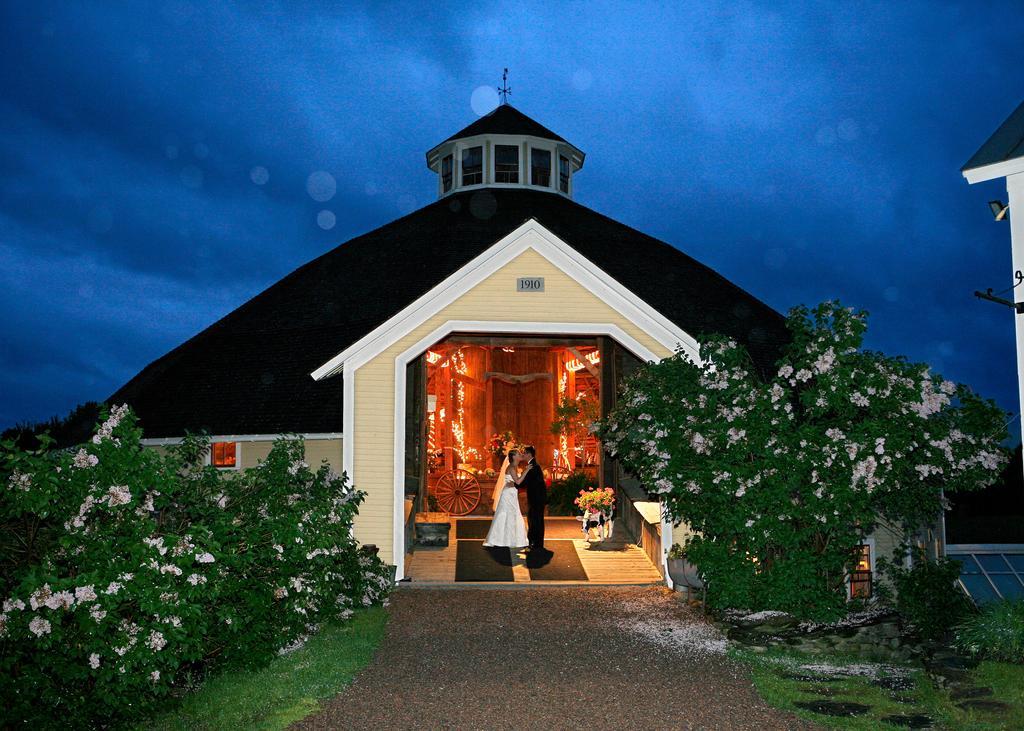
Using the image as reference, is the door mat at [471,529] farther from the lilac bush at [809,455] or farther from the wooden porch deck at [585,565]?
the lilac bush at [809,455]

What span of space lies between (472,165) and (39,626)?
24.5 m

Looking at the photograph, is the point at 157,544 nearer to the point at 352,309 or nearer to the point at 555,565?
the point at 555,565

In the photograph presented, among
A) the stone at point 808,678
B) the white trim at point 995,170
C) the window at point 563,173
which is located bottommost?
the stone at point 808,678

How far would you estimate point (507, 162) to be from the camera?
30109 millimetres

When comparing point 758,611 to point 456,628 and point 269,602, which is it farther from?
point 269,602

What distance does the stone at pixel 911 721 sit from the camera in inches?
321

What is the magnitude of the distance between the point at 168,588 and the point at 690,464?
24.5 feet

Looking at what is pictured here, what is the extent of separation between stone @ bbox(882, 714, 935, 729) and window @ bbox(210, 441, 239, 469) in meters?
15.6

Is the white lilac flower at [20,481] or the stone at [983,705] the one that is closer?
the white lilac flower at [20,481]

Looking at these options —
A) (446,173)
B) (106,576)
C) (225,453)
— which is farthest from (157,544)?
(446,173)

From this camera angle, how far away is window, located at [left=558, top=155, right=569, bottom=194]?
1201 inches

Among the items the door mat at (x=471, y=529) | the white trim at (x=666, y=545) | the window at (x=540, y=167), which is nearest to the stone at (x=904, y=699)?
the white trim at (x=666, y=545)

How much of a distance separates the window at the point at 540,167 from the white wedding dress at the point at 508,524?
14.6 meters

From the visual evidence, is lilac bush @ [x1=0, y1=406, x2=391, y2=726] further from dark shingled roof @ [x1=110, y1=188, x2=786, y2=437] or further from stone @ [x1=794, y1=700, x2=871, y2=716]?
dark shingled roof @ [x1=110, y1=188, x2=786, y2=437]
